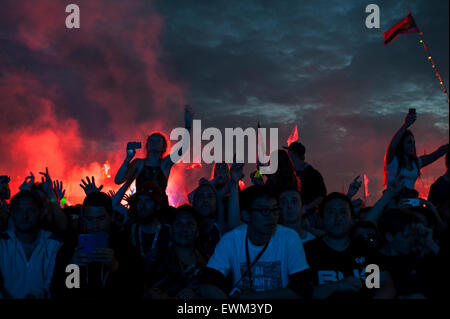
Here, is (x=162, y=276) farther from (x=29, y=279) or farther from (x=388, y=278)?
(x=388, y=278)

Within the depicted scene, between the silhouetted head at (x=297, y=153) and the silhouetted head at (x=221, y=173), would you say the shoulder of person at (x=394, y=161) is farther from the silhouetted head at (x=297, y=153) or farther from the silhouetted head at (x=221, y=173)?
the silhouetted head at (x=221, y=173)

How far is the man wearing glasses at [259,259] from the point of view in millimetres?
3617

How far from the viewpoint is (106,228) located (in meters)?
4.44

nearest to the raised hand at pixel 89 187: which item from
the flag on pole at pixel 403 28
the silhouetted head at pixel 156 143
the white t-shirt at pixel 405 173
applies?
the silhouetted head at pixel 156 143

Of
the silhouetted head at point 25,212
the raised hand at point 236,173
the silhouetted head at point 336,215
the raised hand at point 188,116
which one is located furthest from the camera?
the raised hand at point 188,116

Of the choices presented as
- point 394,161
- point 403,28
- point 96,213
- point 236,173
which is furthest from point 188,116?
point 403,28

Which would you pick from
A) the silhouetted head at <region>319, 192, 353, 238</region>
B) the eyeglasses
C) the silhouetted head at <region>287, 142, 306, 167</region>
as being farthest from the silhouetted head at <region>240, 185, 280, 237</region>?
the silhouetted head at <region>287, 142, 306, 167</region>

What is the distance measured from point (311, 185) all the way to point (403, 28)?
5371 millimetres

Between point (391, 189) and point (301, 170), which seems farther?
point (301, 170)

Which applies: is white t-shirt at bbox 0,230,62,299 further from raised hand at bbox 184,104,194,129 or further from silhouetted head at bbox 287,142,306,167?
silhouetted head at bbox 287,142,306,167

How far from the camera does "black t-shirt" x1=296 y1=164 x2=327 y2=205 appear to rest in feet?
21.3

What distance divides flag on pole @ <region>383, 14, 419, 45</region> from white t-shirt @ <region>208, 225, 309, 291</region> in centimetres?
761
